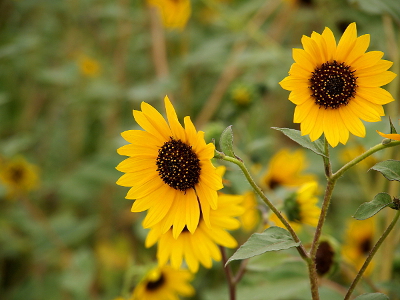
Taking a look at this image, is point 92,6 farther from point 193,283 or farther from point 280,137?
point 193,283

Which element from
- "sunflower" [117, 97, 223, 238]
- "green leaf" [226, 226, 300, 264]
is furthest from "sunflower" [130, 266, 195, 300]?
"green leaf" [226, 226, 300, 264]

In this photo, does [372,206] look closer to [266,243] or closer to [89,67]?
[266,243]

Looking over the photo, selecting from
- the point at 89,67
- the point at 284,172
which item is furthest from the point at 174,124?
the point at 89,67

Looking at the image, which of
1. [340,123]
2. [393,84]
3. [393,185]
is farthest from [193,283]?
[340,123]

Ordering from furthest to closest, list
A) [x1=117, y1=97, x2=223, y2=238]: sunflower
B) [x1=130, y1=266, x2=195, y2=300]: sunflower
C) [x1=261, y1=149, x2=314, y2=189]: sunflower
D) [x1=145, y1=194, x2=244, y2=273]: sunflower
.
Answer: [x1=261, y1=149, x2=314, y2=189]: sunflower, [x1=130, y1=266, x2=195, y2=300]: sunflower, [x1=145, y1=194, x2=244, y2=273]: sunflower, [x1=117, y1=97, x2=223, y2=238]: sunflower

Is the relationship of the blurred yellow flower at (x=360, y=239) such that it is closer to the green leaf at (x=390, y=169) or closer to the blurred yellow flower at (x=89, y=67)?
the green leaf at (x=390, y=169)

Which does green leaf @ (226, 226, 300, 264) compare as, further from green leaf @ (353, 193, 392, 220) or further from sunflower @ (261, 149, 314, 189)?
sunflower @ (261, 149, 314, 189)
